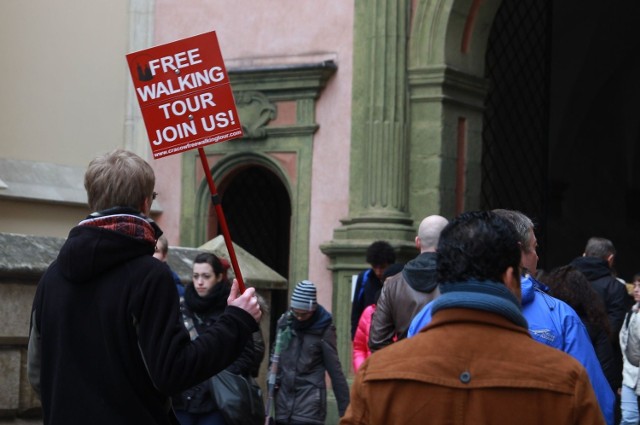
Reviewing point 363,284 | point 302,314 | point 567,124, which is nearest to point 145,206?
point 302,314

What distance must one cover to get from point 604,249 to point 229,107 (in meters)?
5.58

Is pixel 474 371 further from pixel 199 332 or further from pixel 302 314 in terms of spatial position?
pixel 302 314

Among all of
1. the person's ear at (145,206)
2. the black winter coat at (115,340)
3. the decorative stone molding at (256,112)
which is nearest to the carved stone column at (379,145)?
the decorative stone molding at (256,112)

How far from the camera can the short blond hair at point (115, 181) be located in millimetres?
4430

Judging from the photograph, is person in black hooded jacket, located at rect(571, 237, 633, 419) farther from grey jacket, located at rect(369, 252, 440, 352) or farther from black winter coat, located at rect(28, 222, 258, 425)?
black winter coat, located at rect(28, 222, 258, 425)

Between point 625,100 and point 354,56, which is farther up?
point 625,100

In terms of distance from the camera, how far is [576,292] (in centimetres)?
823

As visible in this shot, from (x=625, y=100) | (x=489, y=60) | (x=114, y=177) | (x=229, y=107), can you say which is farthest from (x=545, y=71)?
(x=114, y=177)

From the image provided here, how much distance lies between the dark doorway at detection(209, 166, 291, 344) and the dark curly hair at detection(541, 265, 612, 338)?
930 cm

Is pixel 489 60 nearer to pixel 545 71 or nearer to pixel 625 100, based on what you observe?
pixel 545 71


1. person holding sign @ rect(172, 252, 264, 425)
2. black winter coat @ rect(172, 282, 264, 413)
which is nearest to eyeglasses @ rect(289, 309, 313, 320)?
person holding sign @ rect(172, 252, 264, 425)

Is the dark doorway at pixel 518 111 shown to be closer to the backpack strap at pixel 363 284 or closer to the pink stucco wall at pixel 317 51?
the pink stucco wall at pixel 317 51

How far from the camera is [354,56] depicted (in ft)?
51.8

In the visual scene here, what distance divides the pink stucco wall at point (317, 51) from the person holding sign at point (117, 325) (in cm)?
1138
